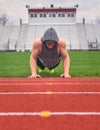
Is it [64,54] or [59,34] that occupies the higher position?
[59,34]

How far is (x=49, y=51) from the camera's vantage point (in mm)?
9461

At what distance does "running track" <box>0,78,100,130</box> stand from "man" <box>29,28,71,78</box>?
3.13m

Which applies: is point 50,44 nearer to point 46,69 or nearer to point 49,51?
point 49,51

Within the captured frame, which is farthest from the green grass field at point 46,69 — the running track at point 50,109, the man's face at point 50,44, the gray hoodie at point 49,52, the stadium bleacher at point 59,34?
the stadium bleacher at point 59,34

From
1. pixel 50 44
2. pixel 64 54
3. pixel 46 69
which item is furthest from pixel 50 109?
pixel 46 69

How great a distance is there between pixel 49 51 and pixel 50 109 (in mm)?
5143

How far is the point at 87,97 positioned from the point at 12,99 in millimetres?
981

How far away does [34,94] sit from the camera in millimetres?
5734

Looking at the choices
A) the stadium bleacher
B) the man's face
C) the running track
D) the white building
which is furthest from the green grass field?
the white building

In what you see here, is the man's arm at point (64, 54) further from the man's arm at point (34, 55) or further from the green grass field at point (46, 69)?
the green grass field at point (46, 69)

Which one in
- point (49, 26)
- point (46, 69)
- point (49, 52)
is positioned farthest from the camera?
point (49, 26)

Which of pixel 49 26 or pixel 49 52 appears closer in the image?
pixel 49 52
